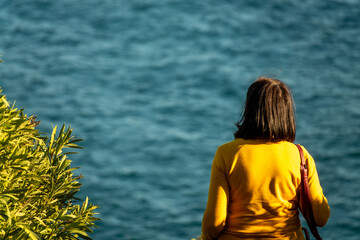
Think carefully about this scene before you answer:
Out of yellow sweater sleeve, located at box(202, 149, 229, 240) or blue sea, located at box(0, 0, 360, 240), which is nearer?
yellow sweater sleeve, located at box(202, 149, 229, 240)

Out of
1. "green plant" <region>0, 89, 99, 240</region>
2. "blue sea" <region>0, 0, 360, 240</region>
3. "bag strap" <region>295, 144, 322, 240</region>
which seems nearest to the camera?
"bag strap" <region>295, 144, 322, 240</region>

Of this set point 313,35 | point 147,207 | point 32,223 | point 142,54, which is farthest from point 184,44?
point 32,223

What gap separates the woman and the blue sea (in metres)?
10.2

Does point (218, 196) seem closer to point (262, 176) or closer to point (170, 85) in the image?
point (262, 176)

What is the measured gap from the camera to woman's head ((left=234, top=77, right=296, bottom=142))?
301cm

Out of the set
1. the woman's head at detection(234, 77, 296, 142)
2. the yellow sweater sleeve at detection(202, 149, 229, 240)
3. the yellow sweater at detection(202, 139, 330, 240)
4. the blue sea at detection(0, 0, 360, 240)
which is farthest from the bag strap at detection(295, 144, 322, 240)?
the blue sea at detection(0, 0, 360, 240)

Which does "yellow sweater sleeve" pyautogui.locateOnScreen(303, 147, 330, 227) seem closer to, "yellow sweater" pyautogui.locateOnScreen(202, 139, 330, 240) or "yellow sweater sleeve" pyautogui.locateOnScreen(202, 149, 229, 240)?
"yellow sweater" pyautogui.locateOnScreen(202, 139, 330, 240)

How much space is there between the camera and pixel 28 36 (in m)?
21.1

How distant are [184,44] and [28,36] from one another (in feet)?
19.3

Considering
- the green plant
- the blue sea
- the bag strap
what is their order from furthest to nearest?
the blue sea
the green plant
the bag strap

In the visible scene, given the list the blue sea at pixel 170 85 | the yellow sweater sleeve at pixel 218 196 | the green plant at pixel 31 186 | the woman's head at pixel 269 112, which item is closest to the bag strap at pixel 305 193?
the woman's head at pixel 269 112

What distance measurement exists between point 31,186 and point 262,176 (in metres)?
1.68

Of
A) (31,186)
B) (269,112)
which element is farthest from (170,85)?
(269,112)

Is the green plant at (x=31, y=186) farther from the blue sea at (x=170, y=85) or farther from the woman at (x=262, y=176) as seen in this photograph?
the blue sea at (x=170, y=85)
